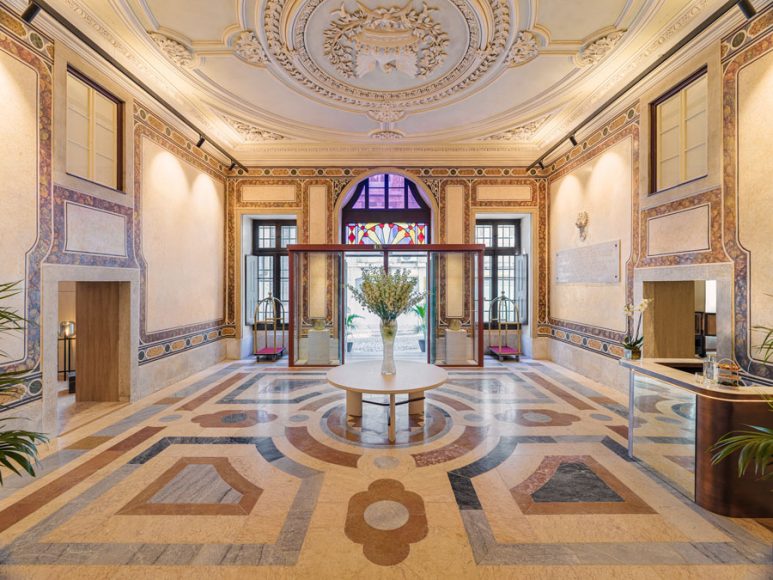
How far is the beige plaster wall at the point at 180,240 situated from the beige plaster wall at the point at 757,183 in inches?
295

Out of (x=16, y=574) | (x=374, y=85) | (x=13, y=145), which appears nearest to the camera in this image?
(x=16, y=574)

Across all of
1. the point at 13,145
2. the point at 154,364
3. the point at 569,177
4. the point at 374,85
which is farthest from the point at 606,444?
the point at 13,145

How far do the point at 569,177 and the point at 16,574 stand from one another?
853 centimetres

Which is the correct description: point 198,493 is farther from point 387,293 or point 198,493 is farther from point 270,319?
point 270,319

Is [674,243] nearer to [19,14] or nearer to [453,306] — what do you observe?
[453,306]

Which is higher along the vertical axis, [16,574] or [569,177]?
[569,177]

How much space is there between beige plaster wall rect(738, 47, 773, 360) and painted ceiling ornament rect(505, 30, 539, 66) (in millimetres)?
2126

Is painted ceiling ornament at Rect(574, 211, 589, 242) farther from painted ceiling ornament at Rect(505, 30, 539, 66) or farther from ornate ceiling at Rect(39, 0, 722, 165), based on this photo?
painted ceiling ornament at Rect(505, 30, 539, 66)

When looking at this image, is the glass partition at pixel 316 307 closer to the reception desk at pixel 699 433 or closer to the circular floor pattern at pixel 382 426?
the circular floor pattern at pixel 382 426

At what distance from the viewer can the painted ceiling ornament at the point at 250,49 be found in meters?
4.10

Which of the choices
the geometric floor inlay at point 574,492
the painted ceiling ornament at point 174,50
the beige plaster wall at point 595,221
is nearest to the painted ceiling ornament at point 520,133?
the beige plaster wall at point 595,221

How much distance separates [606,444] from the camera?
3559mm

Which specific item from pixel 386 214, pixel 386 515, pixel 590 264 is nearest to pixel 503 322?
pixel 590 264

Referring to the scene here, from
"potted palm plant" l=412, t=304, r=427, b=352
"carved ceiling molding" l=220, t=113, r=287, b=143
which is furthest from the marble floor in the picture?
"carved ceiling molding" l=220, t=113, r=287, b=143
